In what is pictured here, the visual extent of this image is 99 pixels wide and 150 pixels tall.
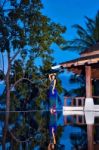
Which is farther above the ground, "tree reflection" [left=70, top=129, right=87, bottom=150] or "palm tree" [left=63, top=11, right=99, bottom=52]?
"palm tree" [left=63, top=11, right=99, bottom=52]

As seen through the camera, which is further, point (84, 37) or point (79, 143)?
point (84, 37)

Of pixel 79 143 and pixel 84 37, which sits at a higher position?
pixel 84 37

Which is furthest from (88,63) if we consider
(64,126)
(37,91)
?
(37,91)

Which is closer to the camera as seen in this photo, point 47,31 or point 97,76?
point 97,76

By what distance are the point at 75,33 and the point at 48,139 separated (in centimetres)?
2248

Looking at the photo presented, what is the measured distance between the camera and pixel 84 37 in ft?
103

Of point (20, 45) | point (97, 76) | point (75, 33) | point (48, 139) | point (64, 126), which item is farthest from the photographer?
point (75, 33)

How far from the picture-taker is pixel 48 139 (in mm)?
10383

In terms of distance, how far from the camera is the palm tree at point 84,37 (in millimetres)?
31000

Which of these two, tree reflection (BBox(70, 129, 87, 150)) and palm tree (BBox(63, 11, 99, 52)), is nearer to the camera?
tree reflection (BBox(70, 129, 87, 150))

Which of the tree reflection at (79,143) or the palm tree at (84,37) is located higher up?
the palm tree at (84,37)

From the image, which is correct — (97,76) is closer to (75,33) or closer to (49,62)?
(49,62)

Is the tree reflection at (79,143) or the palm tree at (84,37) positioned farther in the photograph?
the palm tree at (84,37)

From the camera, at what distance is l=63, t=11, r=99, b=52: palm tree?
31.0m
